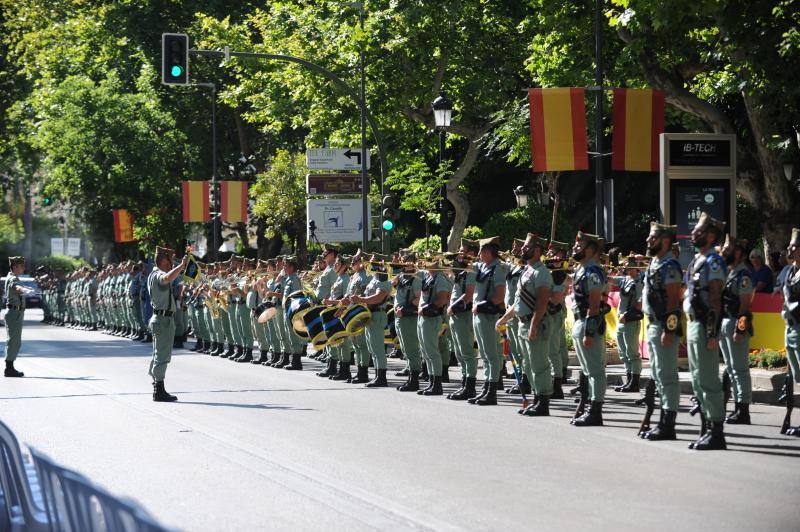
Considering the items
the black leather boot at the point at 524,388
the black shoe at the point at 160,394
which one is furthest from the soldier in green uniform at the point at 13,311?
the black leather boot at the point at 524,388

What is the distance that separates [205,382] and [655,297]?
30.8ft

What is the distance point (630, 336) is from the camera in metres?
15.9

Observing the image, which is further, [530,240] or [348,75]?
[348,75]

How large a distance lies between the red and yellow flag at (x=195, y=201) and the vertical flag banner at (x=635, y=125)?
23.7m

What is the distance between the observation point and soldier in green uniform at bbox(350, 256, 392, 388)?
17672 millimetres

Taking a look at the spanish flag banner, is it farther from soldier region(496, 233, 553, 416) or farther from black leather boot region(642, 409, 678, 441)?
Answer: black leather boot region(642, 409, 678, 441)

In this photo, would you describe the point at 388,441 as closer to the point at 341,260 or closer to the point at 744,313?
the point at 744,313

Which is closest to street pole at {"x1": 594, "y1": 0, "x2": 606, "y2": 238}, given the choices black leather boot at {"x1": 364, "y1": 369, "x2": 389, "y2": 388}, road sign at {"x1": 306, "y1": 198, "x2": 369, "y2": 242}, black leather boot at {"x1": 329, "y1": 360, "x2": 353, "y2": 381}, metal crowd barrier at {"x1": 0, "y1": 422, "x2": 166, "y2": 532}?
black leather boot at {"x1": 329, "y1": 360, "x2": 353, "y2": 381}

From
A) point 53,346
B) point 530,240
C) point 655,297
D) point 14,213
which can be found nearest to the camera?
point 655,297

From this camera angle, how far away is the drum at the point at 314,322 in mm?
18469

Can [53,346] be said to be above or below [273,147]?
below

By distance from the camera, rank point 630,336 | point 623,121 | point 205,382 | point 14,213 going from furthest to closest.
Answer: point 14,213, point 623,121, point 205,382, point 630,336

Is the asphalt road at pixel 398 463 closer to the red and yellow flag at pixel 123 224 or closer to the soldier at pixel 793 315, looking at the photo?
the soldier at pixel 793 315

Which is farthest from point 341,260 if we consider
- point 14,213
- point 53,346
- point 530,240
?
point 14,213
